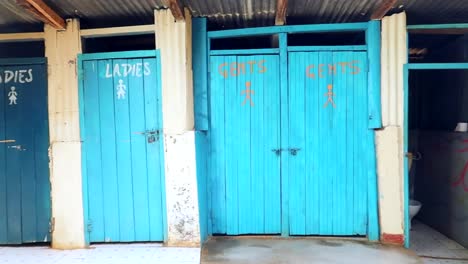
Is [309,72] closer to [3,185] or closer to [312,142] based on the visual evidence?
[312,142]

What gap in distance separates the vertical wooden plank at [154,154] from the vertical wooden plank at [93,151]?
523mm

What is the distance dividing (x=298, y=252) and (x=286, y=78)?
5.91 feet

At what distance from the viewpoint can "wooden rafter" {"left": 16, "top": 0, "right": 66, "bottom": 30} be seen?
3039mm

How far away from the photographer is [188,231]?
3.51 metres

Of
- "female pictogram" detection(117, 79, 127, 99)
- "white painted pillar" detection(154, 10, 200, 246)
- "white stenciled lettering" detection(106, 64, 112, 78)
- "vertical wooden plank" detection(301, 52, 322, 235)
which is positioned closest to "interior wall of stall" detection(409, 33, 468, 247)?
"vertical wooden plank" detection(301, 52, 322, 235)

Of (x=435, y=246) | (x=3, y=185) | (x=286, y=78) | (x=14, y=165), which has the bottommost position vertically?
(x=435, y=246)

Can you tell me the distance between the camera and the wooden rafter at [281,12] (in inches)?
128

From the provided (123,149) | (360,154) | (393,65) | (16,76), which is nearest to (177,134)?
(123,149)

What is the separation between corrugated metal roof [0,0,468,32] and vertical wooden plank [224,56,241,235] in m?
0.52

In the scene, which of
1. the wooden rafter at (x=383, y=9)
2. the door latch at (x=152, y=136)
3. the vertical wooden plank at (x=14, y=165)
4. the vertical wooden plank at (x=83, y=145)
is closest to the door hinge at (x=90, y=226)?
the vertical wooden plank at (x=83, y=145)

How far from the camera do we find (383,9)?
337cm

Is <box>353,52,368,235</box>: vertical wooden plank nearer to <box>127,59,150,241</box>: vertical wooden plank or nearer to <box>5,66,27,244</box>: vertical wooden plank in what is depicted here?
<box>127,59,150,241</box>: vertical wooden plank

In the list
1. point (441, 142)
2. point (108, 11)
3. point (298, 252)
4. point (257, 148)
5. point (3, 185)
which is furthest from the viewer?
point (441, 142)

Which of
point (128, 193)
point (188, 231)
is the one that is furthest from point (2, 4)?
point (188, 231)
